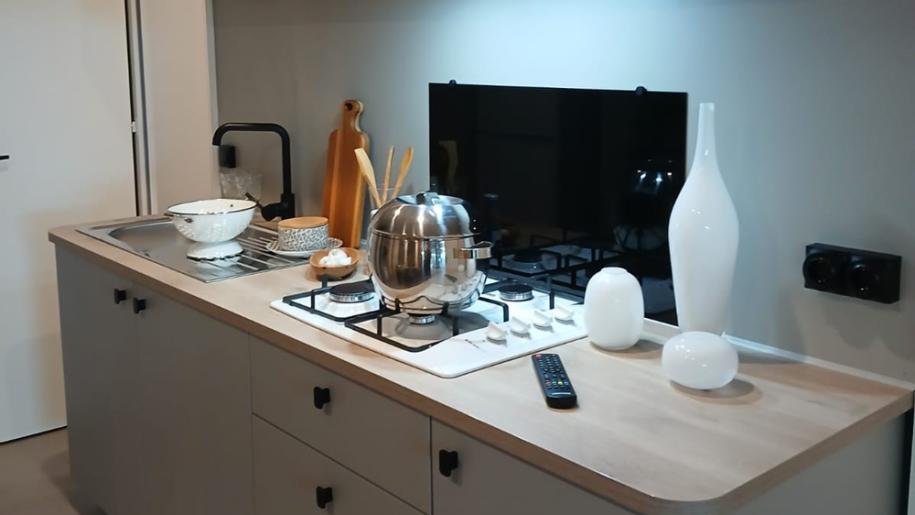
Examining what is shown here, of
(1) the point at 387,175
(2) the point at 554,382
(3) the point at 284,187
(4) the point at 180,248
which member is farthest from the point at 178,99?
(2) the point at 554,382

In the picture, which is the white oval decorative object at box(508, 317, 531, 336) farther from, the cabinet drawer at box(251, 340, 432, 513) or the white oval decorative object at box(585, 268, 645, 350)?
the cabinet drawer at box(251, 340, 432, 513)

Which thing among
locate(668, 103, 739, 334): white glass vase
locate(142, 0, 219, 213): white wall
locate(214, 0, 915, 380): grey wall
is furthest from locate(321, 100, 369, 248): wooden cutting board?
locate(668, 103, 739, 334): white glass vase

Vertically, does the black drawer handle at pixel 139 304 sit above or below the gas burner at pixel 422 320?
below

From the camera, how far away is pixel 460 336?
181 centimetres

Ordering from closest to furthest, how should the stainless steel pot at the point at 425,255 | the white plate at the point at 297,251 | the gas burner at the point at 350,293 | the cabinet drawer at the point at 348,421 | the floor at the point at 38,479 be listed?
1. the cabinet drawer at the point at 348,421
2. the stainless steel pot at the point at 425,255
3. the gas burner at the point at 350,293
4. the white plate at the point at 297,251
5. the floor at the point at 38,479

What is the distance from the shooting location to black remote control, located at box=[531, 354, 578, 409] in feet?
4.80

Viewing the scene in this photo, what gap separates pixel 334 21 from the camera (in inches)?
106

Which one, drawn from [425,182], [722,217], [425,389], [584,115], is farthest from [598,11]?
[425,389]

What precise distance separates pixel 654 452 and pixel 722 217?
52 cm

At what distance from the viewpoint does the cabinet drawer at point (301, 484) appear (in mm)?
1684

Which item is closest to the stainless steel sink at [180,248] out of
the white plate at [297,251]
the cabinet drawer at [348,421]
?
the white plate at [297,251]

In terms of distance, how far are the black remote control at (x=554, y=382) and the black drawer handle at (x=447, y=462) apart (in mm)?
167

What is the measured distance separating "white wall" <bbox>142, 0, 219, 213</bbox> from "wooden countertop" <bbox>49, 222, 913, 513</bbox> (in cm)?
164

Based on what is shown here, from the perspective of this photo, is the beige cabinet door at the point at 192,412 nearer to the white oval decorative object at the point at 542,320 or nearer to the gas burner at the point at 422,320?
the gas burner at the point at 422,320
